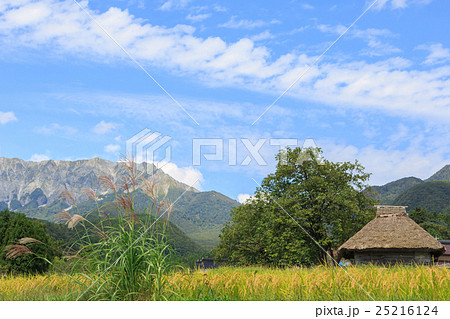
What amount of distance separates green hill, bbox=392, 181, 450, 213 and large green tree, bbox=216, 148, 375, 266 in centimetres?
8571

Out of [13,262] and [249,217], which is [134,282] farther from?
[249,217]

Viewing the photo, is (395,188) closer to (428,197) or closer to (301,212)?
(428,197)

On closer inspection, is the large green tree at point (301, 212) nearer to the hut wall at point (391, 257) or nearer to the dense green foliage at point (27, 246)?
the hut wall at point (391, 257)

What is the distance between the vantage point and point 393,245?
19750 millimetres

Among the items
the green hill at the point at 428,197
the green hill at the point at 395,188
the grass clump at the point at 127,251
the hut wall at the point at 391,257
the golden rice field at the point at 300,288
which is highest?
the green hill at the point at 395,188

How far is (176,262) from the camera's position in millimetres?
A: 6754

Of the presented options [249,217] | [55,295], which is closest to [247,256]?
[249,217]

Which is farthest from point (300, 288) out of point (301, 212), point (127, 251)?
point (301, 212)

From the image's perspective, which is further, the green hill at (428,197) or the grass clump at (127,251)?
the green hill at (428,197)

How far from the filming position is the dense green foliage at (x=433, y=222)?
63.8 meters

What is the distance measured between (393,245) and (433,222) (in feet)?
186

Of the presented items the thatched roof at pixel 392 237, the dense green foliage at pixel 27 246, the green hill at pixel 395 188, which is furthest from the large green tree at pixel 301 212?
the green hill at pixel 395 188

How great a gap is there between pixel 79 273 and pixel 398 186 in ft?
567
